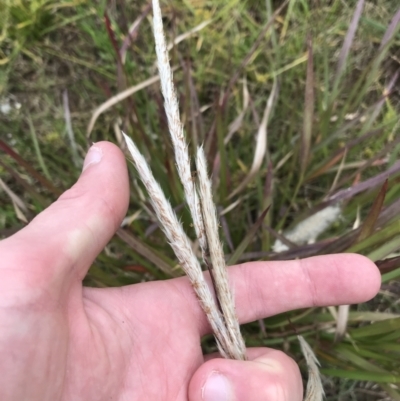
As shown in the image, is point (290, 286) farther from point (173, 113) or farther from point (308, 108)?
point (173, 113)

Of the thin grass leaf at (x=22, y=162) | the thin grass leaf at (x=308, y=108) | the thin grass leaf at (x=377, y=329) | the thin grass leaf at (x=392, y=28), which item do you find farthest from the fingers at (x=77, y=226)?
the thin grass leaf at (x=392, y=28)

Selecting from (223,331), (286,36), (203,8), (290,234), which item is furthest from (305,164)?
(203,8)

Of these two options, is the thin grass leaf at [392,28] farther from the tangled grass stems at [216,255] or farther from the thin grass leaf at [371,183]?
the tangled grass stems at [216,255]

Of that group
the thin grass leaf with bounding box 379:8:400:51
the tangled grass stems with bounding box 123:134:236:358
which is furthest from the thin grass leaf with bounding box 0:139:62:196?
the thin grass leaf with bounding box 379:8:400:51

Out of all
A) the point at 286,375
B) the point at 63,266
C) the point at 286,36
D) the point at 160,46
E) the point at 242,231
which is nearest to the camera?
the point at 160,46

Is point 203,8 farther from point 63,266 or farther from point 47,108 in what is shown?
point 63,266
